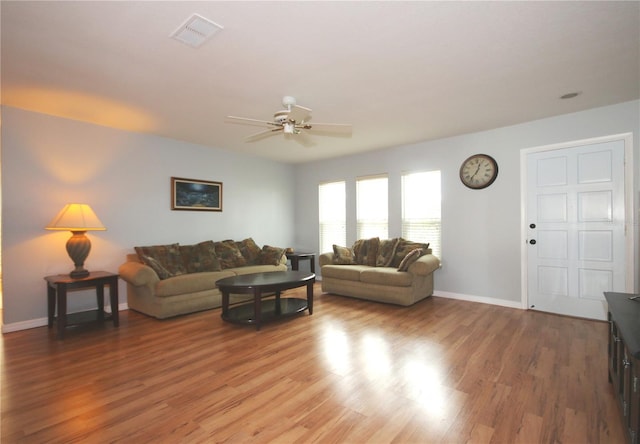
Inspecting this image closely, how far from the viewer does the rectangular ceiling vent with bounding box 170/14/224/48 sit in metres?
2.08

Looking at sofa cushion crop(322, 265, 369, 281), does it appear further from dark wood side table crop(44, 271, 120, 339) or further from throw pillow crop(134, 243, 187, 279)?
dark wood side table crop(44, 271, 120, 339)

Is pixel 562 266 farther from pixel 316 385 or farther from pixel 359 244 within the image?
pixel 316 385

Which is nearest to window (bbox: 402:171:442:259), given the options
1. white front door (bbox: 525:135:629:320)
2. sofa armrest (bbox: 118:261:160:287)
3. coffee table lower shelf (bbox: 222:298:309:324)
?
white front door (bbox: 525:135:629:320)

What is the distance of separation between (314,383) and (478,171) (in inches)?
154

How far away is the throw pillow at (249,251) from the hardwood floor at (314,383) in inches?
73.7

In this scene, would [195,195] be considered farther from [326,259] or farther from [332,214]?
[332,214]

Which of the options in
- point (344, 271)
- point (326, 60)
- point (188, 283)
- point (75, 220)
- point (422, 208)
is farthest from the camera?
point (422, 208)

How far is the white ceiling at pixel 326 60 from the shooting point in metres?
2.02

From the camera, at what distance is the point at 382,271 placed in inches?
185

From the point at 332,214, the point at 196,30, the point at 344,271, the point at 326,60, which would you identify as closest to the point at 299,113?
the point at 326,60

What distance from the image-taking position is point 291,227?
7160 millimetres

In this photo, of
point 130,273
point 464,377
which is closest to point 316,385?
point 464,377

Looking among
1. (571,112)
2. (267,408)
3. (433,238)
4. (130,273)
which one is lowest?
(267,408)

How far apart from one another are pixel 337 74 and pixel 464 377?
2790 mm
